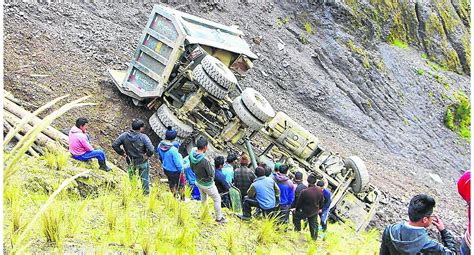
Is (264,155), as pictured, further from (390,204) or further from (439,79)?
(439,79)

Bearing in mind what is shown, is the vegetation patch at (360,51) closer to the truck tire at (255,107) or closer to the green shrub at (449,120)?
the green shrub at (449,120)

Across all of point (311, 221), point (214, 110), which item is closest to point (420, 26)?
point (214, 110)

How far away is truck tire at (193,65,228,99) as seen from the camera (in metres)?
10.1

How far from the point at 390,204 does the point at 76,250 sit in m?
9.26

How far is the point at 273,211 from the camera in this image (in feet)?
26.0

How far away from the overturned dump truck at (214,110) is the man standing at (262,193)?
263 centimetres

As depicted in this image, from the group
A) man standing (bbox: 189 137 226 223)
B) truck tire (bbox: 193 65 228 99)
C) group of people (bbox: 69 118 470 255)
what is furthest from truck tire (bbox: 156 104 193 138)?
man standing (bbox: 189 137 226 223)

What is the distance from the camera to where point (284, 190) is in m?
8.16

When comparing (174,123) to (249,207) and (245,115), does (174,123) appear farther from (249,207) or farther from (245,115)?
(249,207)

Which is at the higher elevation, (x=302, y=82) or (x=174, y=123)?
(x=174, y=123)

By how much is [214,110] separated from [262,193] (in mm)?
3559

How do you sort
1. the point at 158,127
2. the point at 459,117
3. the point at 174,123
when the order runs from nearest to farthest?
the point at 174,123, the point at 158,127, the point at 459,117

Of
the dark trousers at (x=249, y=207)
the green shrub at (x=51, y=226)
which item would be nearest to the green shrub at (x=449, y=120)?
the dark trousers at (x=249, y=207)

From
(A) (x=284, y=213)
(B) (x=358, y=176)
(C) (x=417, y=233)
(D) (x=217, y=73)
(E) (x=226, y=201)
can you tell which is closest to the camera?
(C) (x=417, y=233)
